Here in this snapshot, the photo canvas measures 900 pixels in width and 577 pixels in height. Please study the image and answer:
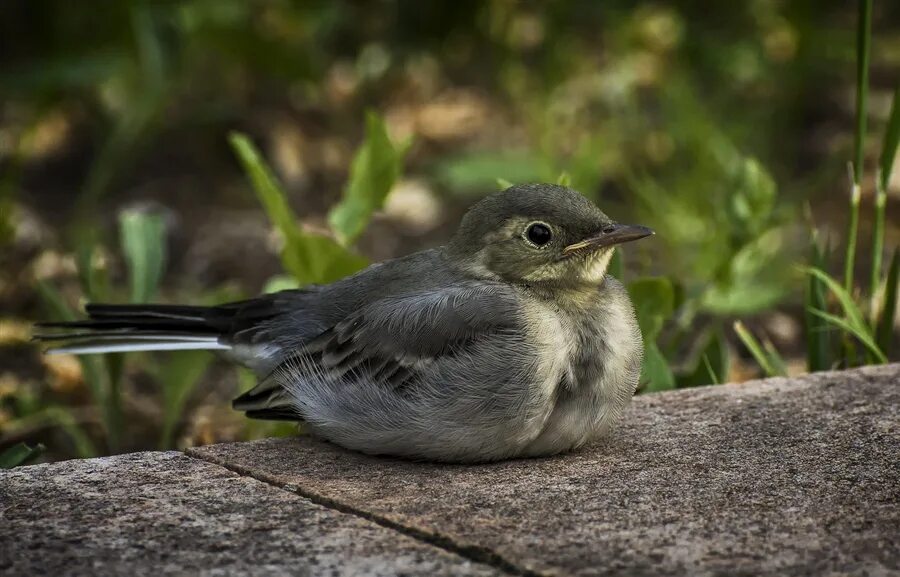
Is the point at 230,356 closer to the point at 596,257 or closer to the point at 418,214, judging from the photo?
the point at 596,257

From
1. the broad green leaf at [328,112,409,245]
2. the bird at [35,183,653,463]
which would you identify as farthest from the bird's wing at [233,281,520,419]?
the broad green leaf at [328,112,409,245]

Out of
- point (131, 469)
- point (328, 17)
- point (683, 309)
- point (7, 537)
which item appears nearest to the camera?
point (7, 537)

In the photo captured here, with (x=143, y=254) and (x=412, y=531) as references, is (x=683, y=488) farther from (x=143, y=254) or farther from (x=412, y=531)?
(x=143, y=254)

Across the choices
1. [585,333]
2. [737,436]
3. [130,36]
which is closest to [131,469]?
[585,333]

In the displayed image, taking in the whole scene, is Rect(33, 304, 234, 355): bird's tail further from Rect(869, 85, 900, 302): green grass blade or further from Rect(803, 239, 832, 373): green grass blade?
Rect(869, 85, 900, 302): green grass blade

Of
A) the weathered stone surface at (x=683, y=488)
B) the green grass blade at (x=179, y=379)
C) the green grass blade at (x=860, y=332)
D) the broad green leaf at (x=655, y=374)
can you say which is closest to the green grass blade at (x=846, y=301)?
the green grass blade at (x=860, y=332)

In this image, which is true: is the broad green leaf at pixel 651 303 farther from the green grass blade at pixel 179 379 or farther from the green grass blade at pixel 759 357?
the green grass blade at pixel 179 379
